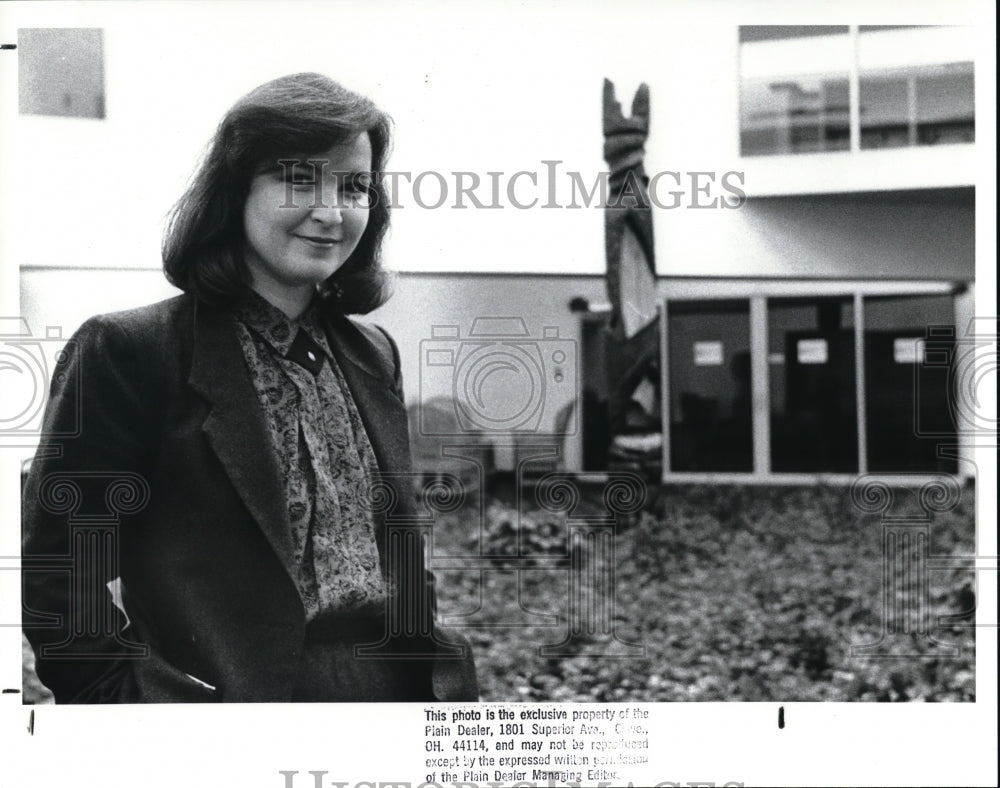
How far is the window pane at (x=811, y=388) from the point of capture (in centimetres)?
373

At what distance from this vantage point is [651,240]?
3551mm

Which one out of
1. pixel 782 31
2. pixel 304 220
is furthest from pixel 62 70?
pixel 782 31

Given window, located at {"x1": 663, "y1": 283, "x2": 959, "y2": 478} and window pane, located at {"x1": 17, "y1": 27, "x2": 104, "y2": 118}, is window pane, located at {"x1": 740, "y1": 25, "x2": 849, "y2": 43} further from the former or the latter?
window pane, located at {"x1": 17, "y1": 27, "x2": 104, "y2": 118}

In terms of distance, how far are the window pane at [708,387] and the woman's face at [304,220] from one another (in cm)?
97

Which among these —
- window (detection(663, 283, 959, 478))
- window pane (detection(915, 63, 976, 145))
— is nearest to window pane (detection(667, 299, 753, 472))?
window (detection(663, 283, 959, 478))

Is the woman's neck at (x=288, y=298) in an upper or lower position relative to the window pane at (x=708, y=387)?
upper

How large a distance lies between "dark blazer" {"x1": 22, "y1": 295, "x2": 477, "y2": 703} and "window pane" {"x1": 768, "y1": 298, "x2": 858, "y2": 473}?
1136 millimetres

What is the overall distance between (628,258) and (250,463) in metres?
1.16

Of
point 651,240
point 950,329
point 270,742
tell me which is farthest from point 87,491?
point 950,329

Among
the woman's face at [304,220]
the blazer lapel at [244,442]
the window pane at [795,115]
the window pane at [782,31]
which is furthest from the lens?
the window pane at [795,115]

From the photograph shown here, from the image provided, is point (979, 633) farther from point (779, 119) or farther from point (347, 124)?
point (347, 124)

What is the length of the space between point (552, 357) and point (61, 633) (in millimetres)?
1520

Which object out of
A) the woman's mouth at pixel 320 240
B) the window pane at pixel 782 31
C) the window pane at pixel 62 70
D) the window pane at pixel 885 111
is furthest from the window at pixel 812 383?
the window pane at pixel 62 70

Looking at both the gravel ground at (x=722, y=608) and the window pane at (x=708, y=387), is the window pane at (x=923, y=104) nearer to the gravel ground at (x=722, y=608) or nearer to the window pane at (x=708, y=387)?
the window pane at (x=708, y=387)
